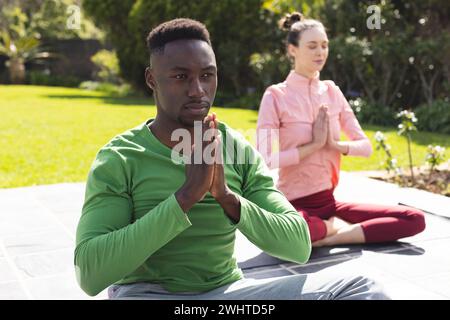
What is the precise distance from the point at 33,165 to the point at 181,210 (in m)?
6.74

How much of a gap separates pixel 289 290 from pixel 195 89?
0.77 metres

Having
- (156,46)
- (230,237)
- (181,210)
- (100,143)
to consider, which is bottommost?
(100,143)

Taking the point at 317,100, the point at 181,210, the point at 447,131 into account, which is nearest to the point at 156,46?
the point at 181,210

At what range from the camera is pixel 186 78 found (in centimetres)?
208

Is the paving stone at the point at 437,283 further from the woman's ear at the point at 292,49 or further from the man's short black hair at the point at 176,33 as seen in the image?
the man's short black hair at the point at 176,33

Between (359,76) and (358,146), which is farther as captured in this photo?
(359,76)

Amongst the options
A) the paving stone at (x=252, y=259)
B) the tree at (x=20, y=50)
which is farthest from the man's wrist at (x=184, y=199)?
the tree at (x=20, y=50)

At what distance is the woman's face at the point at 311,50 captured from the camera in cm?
414

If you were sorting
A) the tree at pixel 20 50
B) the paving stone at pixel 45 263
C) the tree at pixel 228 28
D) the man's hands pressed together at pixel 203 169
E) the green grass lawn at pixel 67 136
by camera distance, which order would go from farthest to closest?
the tree at pixel 20 50 < the tree at pixel 228 28 < the green grass lawn at pixel 67 136 < the paving stone at pixel 45 263 < the man's hands pressed together at pixel 203 169

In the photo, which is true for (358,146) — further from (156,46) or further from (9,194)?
(9,194)

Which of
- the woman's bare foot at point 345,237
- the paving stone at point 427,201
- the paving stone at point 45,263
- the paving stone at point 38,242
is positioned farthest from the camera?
the paving stone at point 427,201

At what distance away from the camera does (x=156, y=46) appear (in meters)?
2.15

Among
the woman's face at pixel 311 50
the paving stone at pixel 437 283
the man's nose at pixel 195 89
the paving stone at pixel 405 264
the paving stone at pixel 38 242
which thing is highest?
the woman's face at pixel 311 50

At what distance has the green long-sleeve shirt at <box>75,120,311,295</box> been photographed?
1.94 meters
